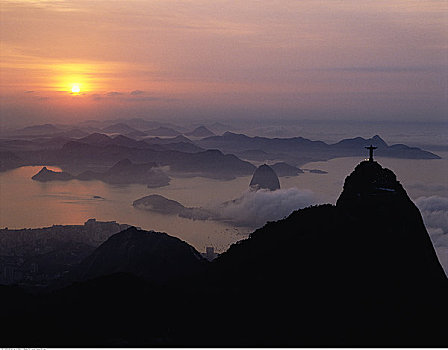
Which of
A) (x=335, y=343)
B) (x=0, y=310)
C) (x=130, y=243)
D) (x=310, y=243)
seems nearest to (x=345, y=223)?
(x=310, y=243)

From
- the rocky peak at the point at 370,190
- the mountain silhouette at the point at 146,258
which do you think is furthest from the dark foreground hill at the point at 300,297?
the mountain silhouette at the point at 146,258

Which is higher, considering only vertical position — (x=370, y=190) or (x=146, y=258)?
(x=370, y=190)

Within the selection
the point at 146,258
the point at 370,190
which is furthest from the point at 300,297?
the point at 146,258

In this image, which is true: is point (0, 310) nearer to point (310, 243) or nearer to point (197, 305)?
point (197, 305)

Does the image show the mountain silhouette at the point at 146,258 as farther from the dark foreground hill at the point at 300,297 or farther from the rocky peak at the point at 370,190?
the rocky peak at the point at 370,190

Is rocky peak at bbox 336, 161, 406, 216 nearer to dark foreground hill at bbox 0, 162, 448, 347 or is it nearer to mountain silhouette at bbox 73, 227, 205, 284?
dark foreground hill at bbox 0, 162, 448, 347

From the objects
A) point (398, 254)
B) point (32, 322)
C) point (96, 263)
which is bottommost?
point (96, 263)

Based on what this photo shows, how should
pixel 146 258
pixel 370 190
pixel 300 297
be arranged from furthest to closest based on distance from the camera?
pixel 146 258, pixel 370 190, pixel 300 297

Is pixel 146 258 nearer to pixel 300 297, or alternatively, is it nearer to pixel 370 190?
pixel 300 297

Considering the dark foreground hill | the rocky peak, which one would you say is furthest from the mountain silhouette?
the rocky peak
